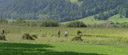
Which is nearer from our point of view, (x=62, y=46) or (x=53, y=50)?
(x=53, y=50)

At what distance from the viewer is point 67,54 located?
24.5m

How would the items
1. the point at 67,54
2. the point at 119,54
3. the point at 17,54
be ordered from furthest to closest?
the point at 119,54 → the point at 67,54 → the point at 17,54

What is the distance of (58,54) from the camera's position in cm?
2414

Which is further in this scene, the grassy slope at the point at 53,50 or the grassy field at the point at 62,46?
the grassy field at the point at 62,46

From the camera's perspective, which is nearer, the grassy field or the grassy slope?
the grassy slope

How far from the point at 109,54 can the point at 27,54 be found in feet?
25.8

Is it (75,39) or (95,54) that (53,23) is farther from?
(95,54)

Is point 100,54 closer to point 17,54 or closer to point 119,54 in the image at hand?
point 119,54

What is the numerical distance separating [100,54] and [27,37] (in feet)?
97.1

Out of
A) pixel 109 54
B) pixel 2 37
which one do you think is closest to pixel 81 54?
pixel 109 54

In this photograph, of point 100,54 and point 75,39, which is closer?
point 100,54

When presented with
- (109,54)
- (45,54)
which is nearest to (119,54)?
(109,54)

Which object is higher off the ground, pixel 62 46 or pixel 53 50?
pixel 53 50

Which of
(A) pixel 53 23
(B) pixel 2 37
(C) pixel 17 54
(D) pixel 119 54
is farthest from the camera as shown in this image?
(A) pixel 53 23
